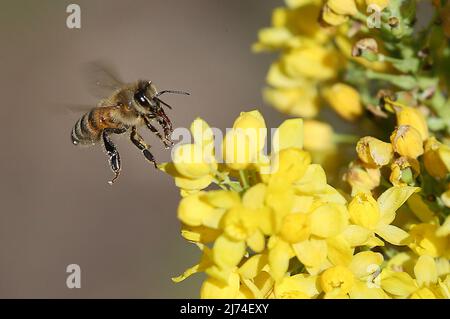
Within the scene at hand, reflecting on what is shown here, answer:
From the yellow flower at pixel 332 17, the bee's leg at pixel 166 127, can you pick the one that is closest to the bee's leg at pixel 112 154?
the bee's leg at pixel 166 127

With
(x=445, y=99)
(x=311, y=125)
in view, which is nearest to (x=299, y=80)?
(x=311, y=125)

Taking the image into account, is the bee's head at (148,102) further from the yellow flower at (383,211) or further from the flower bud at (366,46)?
the yellow flower at (383,211)

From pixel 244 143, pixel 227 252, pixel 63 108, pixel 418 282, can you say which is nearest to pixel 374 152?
pixel 418 282

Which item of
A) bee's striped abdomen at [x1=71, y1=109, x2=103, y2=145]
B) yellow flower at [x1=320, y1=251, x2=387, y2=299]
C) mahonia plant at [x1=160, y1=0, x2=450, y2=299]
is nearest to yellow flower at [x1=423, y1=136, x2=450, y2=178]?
mahonia plant at [x1=160, y1=0, x2=450, y2=299]

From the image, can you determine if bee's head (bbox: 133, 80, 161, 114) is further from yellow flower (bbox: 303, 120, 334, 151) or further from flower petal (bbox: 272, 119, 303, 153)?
flower petal (bbox: 272, 119, 303, 153)

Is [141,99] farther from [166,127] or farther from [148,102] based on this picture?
[166,127]

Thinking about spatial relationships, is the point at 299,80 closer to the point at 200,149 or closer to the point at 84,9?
the point at 200,149
